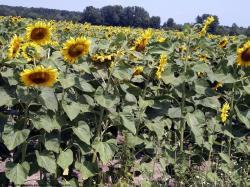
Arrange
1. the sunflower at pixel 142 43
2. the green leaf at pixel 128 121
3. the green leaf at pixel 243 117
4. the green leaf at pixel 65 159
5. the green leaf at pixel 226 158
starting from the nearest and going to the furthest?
the green leaf at pixel 65 159, the green leaf at pixel 128 121, the sunflower at pixel 142 43, the green leaf at pixel 226 158, the green leaf at pixel 243 117

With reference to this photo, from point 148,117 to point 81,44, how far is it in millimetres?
1061

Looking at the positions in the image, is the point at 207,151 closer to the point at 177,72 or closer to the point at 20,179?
the point at 177,72

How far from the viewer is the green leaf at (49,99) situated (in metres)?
3.26

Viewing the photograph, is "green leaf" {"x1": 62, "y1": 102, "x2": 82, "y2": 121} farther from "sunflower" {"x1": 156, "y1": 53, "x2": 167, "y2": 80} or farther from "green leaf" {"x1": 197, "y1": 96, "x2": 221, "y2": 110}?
"green leaf" {"x1": 197, "y1": 96, "x2": 221, "y2": 110}

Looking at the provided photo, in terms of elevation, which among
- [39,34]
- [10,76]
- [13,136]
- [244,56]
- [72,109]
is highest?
[39,34]

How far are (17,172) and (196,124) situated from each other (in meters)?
1.66

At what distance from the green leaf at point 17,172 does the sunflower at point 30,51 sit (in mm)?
726

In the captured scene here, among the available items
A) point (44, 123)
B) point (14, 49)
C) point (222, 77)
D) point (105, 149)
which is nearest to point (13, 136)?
point (44, 123)

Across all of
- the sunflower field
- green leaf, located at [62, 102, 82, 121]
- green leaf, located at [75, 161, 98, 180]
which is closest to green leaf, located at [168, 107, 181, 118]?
the sunflower field

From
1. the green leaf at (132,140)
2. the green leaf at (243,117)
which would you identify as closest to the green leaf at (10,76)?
the green leaf at (132,140)

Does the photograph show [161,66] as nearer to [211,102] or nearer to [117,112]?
[117,112]

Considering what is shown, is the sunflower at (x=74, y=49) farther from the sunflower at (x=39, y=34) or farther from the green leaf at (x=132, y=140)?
the green leaf at (x=132, y=140)

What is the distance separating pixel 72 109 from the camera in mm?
3453

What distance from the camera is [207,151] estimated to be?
4477 millimetres
